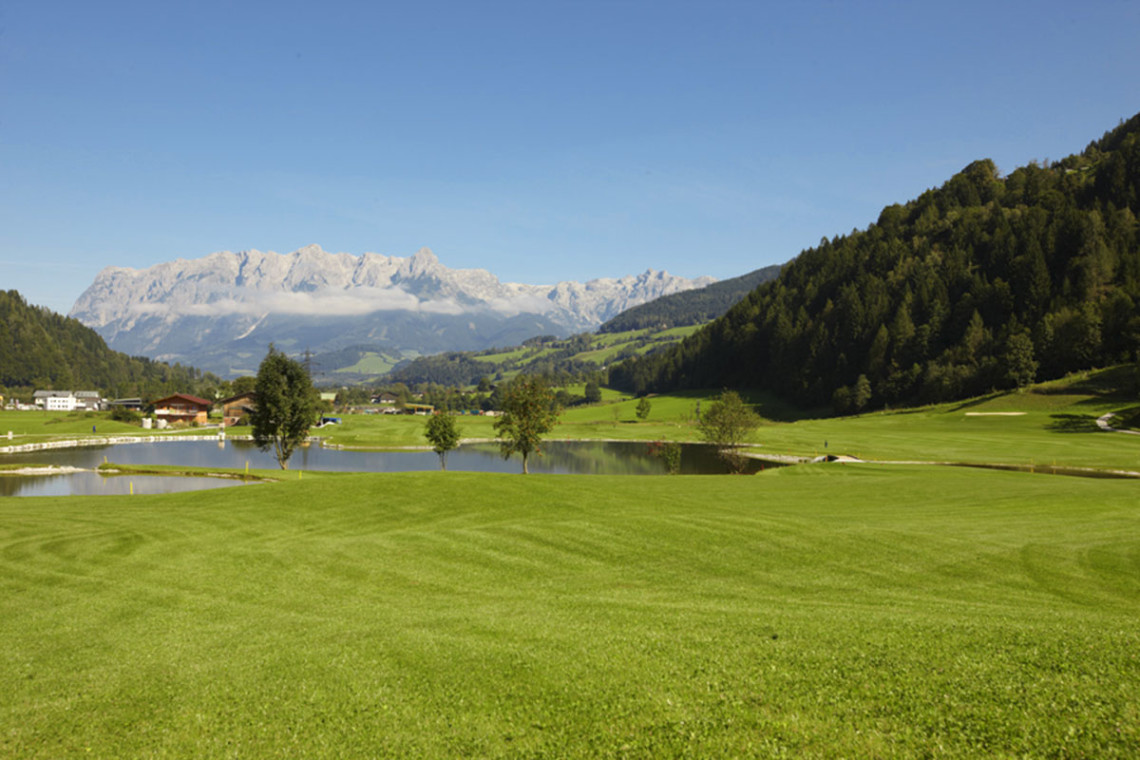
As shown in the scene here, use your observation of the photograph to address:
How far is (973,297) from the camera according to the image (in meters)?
143

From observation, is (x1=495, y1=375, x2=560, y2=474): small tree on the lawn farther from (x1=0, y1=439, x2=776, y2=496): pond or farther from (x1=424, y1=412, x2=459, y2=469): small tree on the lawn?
(x1=424, y1=412, x2=459, y2=469): small tree on the lawn

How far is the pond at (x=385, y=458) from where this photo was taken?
9096 cm

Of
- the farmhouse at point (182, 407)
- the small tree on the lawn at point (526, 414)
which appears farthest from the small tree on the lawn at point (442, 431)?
the farmhouse at point (182, 407)

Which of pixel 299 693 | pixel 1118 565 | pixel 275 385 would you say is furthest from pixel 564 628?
pixel 275 385

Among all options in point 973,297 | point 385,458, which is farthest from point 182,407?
point 973,297

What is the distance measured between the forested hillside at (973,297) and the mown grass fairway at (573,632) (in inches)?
4413

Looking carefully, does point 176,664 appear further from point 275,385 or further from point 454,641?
point 275,385

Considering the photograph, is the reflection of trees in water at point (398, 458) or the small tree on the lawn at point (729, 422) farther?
the reflection of trees in water at point (398, 458)

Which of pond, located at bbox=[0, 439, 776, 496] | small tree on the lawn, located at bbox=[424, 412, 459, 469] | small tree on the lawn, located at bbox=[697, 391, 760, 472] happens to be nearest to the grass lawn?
small tree on the lawn, located at bbox=[697, 391, 760, 472]

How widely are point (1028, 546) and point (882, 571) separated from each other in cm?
662

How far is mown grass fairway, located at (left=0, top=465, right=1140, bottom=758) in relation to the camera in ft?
27.6

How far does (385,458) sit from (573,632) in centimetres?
11070

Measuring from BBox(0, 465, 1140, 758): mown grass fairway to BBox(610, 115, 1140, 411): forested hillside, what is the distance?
112 metres

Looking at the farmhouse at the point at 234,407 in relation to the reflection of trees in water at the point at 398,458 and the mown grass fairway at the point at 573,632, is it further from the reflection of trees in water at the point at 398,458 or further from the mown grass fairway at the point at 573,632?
the mown grass fairway at the point at 573,632
